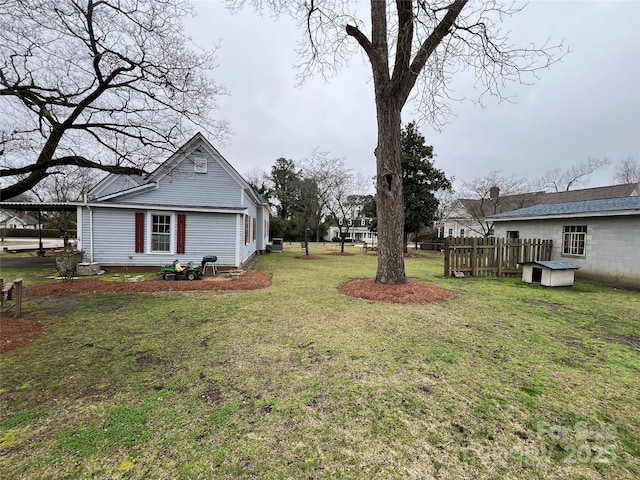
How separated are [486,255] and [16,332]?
14043mm

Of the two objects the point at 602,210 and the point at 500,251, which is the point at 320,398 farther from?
the point at 602,210

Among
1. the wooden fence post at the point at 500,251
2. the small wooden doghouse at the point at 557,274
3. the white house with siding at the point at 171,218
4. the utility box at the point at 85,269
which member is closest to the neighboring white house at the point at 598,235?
the small wooden doghouse at the point at 557,274

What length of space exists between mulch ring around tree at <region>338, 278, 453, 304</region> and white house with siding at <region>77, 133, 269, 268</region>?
6.02m

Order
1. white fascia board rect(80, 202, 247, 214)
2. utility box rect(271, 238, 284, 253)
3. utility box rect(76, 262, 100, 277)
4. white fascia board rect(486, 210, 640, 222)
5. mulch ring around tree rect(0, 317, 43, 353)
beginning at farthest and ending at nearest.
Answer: utility box rect(271, 238, 284, 253), white fascia board rect(80, 202, 247, 214), utility box rect(76, 262, 100, 277), white fascia board rect(486, 210, 640, 222), mulch ring around tree rect(0, 317, 43, 353)

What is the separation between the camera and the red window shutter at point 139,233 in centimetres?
1109

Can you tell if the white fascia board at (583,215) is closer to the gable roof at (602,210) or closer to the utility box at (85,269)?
the gable roof at (602,210)

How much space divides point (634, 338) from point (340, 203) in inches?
761

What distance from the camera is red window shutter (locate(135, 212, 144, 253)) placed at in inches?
436

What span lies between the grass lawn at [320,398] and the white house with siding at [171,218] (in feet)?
19.1

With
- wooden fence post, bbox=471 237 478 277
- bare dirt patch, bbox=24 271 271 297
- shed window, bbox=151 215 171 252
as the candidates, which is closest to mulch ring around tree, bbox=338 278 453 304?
bare dirt patch, bbox=24 271 271 297

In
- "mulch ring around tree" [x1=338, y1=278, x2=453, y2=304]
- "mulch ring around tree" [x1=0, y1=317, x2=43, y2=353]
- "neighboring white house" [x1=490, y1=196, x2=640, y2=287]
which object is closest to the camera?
"mulch ring around tree" [x1=0, y1=317, x2=43, y2=353]

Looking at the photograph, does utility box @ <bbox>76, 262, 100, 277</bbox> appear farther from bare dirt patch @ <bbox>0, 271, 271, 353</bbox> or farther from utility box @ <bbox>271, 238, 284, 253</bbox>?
utility box @ <bbox>271, 238, 284, 253</bbox>

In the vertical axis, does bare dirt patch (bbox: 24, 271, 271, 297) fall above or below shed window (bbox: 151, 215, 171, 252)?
below

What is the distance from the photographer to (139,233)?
11.2 meters
